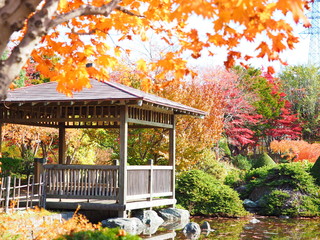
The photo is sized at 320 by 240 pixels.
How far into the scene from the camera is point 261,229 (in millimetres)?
14305

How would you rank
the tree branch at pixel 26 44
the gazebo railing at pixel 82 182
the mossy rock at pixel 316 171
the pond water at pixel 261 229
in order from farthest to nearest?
the mossy rock at pixel 316 171 → the gazebo railing at pixel 82 182 → the pond water at pixel 261 229 → the tree branch at pixel 26 44

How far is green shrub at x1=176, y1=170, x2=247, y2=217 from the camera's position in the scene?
17.0 m

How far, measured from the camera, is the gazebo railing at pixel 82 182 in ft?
42.5

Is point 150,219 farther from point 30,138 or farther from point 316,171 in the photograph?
point 30,138

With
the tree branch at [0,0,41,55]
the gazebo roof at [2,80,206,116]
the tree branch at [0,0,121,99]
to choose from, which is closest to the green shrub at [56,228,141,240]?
the tree branch at [0,0,121,99]

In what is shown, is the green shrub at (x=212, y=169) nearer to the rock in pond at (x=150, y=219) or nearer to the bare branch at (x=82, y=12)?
the rock in pond at (x=150, y=219)

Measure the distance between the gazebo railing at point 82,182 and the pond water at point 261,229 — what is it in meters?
1.64

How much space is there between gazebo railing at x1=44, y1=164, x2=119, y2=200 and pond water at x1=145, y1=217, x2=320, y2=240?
1641 mm

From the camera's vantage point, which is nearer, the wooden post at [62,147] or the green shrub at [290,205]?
the wooden post at [62,147]

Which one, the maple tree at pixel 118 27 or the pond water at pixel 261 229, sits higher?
the maple tree at pixel 118 27

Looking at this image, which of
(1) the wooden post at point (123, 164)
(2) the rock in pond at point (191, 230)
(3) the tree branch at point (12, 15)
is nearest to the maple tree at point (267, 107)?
(2) the rock in pond at point (191, 230)

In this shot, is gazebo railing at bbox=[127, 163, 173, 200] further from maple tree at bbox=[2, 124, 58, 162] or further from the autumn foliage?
the autumn foliage

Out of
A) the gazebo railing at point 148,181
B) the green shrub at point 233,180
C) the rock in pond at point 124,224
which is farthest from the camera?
the green shrub at point 233,180

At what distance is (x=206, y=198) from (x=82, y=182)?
17.3 feet
